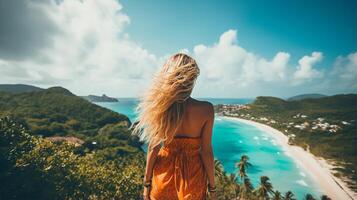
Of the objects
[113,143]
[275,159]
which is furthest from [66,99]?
[275,159]

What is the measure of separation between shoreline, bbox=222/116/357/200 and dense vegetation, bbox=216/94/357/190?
1.88 meters

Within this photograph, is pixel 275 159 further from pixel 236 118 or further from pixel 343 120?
pixel 236 118

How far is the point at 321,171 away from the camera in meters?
45.8

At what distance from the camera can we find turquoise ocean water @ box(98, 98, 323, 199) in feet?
130

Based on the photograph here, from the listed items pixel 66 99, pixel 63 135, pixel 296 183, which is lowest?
pixel 296 183

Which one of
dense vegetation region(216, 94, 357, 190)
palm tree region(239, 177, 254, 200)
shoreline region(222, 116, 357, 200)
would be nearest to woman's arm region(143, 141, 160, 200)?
palm tree region(239, 177, 254, 200)

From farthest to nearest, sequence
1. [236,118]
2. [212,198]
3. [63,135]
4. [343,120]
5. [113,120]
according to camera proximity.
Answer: [236,118] < [343,120] < [113,120] < [63,135] < [212,198]

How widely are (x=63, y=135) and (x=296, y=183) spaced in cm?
4343

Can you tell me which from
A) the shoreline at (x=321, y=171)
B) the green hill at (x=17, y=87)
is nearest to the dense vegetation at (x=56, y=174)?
the shoreline at (x=321, y=171)

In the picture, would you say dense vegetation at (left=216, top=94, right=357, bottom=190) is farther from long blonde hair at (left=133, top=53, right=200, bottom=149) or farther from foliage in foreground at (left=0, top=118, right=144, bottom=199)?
long blonde hair at (left=133, top=53, right=200, bottom=149)

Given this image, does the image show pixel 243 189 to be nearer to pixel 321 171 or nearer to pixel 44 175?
pixel 321 171

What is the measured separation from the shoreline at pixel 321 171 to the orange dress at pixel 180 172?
1528 inches

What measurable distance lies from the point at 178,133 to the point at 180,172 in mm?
343

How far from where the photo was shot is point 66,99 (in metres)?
77.9
